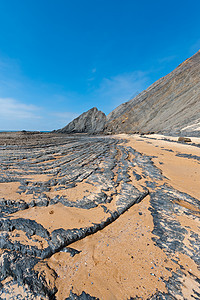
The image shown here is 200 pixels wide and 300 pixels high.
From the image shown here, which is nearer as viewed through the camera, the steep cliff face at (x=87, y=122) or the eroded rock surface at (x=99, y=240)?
the eroded rock surface at (x=99, y=240)

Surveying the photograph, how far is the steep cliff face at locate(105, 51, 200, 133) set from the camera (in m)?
23.7

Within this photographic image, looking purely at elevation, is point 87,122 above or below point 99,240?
above

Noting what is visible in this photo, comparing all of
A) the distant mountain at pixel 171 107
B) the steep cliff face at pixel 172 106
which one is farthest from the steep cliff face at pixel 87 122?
the steep cliff face at pixel 172 106

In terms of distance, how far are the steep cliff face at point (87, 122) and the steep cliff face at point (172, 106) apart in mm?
24054

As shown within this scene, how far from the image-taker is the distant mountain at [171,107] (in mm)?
23178

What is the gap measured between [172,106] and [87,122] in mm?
48968

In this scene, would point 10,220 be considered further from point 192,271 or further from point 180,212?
point 180,212

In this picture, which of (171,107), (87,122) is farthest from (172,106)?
(87,122)

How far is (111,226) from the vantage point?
125 inches

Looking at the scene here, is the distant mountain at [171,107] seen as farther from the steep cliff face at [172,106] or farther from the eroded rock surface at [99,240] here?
the eroded rock surface at [99,240]

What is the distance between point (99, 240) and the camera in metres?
2.76

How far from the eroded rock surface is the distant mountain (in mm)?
18464

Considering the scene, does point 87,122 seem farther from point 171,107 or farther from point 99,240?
point 99,240

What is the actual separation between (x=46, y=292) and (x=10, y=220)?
207 cm
